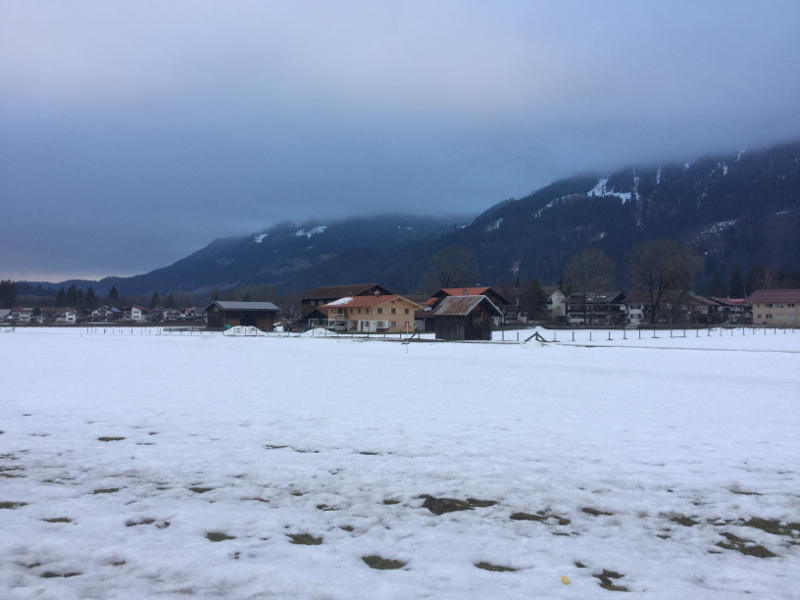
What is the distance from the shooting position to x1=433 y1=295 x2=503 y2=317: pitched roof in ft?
203

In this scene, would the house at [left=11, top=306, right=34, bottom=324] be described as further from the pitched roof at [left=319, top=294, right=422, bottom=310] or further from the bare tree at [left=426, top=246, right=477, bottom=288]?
the bare tree at [left=426, top=246, right=477, bottom=288]

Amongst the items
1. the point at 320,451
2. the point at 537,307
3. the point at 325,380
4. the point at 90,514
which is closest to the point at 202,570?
the point at 90,514

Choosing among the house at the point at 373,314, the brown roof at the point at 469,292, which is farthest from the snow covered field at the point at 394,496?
the house at the point at 373,314

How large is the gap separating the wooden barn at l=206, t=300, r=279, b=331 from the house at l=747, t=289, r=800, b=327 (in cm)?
11223

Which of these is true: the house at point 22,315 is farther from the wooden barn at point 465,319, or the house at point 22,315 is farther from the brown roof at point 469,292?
the wooden barn at point 465,319

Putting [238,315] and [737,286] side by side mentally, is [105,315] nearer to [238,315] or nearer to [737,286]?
[238,315]

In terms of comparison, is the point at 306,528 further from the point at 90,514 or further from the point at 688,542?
the point at 688,542

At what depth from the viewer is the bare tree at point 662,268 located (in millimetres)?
99375

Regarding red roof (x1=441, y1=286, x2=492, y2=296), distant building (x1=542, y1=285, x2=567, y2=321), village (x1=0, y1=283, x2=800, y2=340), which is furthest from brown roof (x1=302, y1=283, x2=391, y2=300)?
distant building (x1=542, y1=285, x2=567, y2=321)

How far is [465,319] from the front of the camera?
61844 millimetres

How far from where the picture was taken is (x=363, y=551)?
556 centimetres

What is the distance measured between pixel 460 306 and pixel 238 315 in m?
56.4

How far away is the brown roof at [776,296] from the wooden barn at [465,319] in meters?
94.1

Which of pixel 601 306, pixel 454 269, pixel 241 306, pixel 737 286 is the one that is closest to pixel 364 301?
pixel 241 306
